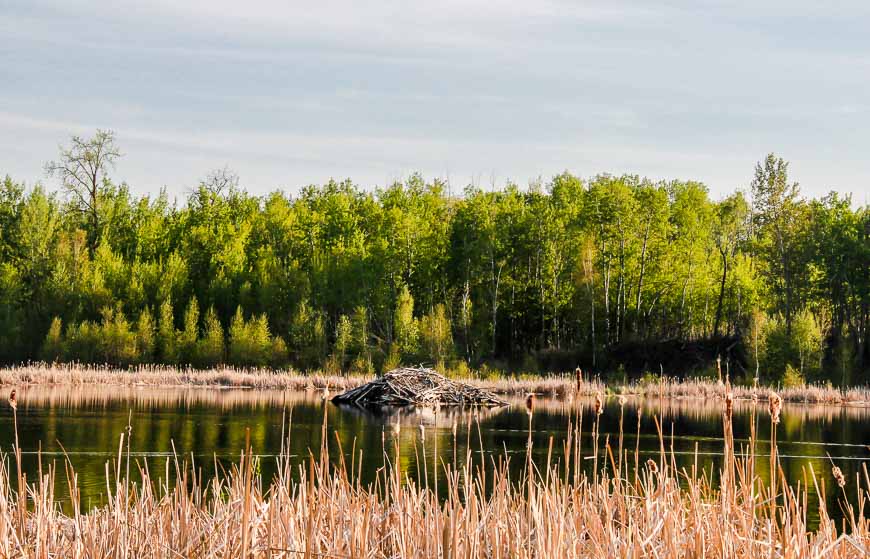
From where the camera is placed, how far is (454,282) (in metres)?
66.4

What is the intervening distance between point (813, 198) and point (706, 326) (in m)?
9.31

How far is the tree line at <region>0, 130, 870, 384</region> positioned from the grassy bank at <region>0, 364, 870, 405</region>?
16.3 ft

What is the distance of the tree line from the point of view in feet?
195

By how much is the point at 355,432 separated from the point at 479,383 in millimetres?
22540

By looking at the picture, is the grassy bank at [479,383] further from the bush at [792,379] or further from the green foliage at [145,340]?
the green foliage at [145,340]

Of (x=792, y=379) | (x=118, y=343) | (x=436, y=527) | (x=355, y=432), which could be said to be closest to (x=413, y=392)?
(x=355, y=432)

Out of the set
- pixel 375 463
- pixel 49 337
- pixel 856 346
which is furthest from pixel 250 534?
pixel 49 337

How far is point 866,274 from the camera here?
55594 mm

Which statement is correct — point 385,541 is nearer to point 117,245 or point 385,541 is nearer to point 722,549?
point 722,549

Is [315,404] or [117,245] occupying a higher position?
[117,245]

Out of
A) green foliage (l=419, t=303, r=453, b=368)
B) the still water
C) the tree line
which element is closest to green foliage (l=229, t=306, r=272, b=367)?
the tree line

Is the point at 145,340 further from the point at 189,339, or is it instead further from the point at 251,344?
the point at 251,344

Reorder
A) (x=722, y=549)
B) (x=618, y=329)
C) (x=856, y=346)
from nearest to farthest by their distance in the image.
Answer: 1. (x=722, y=549)
2. (x=856, y=346)
3. (x=618, y=329)

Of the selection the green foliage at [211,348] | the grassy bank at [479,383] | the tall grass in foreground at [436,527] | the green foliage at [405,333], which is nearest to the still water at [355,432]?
the grassy bank at [479,383]
